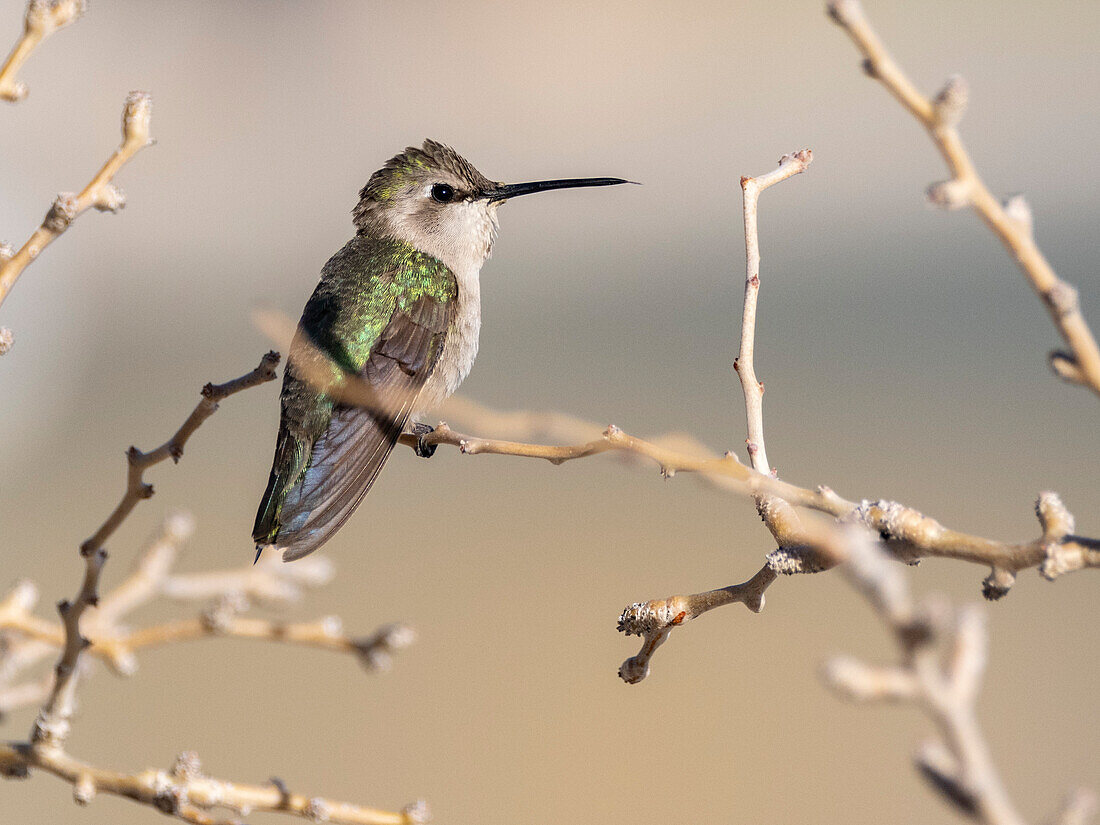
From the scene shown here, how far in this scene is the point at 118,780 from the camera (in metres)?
0.83

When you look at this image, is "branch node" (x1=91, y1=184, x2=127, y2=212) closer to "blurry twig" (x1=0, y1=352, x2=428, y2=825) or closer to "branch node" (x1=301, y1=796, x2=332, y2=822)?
"blurry twig" (x1=0, y1=352, x2=428, y2=825)

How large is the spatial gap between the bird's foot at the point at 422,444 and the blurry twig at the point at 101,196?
3.16 ft

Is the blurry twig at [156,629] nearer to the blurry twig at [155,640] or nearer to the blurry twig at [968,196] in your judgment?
the blurry twig at [155,640]

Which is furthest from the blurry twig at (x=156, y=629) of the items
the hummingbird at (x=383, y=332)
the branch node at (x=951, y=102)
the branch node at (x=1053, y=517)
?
the branch node at (x=951, y=102)

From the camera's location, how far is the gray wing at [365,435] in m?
1.65

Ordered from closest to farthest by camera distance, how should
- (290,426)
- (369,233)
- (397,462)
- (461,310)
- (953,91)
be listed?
1. (953,91)
2. (290,426)
3. (461,310)
4. (369,233)
5. (397,462)

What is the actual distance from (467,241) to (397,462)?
6109 millimetres

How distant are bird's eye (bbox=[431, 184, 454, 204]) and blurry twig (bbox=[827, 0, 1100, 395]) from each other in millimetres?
1874

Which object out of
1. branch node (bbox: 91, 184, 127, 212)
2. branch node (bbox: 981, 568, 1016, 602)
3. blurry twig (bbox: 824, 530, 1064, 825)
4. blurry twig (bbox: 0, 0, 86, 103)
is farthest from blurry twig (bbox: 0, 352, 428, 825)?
blurry twig (bbox: 824, 530, 1064, 825)

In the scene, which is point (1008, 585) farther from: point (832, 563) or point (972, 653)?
point (972, 653)

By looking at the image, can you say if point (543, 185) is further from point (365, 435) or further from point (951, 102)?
point (951, 102)

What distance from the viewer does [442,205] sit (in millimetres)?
2334

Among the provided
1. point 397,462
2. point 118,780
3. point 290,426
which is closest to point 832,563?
point 118,780

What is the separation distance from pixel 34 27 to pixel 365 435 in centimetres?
110
